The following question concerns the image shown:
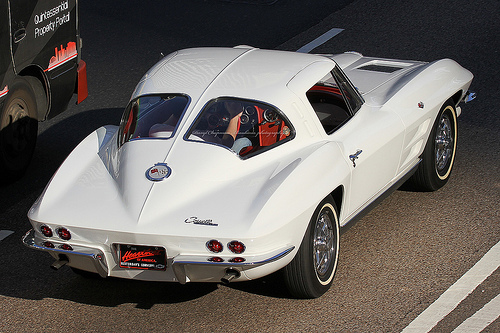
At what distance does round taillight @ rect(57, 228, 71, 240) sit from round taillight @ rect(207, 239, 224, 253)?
3.20 ft

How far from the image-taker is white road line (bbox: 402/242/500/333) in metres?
5.33

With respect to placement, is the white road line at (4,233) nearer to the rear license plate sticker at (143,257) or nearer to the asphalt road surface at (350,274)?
the asphalt road surface at (350,274)

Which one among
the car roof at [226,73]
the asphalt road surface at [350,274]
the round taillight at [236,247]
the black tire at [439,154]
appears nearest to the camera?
the round taillight at [236,247]

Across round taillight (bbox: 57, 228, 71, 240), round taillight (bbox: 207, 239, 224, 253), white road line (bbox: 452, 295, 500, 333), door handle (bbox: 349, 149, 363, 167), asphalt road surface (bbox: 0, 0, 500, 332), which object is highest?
door handle (bbox: 349, 149, 363, 167)

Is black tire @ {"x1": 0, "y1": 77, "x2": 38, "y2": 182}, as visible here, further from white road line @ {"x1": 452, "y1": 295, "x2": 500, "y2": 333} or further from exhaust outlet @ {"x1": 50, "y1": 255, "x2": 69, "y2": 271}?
white road line @ {"x1": 452, "y1": 295, "x2": 500, "y2": 333}

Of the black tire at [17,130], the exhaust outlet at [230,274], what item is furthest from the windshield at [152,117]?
the black tire at [17,130]

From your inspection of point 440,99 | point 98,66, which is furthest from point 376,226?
point 98,66

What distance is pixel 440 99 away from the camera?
23.2 feet

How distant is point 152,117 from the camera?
241 inches

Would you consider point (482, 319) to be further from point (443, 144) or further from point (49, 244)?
point (49, 244)

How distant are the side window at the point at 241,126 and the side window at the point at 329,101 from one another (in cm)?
59

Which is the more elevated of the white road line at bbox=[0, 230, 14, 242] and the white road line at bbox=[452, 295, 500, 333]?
the white road line at bbox=[452, 295, 500, 333]

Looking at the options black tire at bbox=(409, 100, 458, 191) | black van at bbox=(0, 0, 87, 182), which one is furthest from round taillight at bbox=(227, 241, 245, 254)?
black van at bbox=(0, 0, 87, 182)

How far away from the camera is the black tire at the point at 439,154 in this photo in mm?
7043
